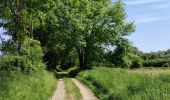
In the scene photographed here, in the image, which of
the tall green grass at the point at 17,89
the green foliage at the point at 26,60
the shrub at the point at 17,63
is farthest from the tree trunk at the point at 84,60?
the tall green grass at the point at 17,89

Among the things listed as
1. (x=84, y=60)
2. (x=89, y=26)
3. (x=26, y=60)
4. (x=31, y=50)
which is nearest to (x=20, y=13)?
(x=31, y=50)

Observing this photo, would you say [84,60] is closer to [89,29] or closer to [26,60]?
[89,29]

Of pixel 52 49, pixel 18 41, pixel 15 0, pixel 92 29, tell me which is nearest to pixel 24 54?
pixel 18 41

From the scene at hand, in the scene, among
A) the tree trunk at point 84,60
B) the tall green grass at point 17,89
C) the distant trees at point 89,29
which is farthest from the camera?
the tree trunk at point 84,60

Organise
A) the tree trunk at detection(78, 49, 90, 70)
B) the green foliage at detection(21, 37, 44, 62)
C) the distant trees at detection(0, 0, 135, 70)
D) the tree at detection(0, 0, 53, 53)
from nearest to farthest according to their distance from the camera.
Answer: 1. the tree at detection(0, 0, 53, 53)
2. the green foliage at detection(21, 37, 44, 62)
3. the distant trees at detection(0, 0, 135, 70)
4. the tree trunk at detection(78, 49, 90, 70)

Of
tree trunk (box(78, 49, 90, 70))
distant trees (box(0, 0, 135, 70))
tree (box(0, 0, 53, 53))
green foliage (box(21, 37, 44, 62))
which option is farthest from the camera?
tree trunk (box(78, 49, 90, 70))

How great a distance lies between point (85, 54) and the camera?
7131 cm

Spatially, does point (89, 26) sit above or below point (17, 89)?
above

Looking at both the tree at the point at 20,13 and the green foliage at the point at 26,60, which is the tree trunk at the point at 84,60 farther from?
the tree at the point at 20,13

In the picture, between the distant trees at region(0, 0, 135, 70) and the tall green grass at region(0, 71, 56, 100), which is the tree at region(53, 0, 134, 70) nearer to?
the distant trees at region(0, 0, 135, 70)

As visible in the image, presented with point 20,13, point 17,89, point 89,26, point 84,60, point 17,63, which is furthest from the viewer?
point 84,60

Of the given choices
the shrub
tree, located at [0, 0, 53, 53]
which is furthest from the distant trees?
the shrub

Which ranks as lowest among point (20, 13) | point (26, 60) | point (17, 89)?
point (17, 89)

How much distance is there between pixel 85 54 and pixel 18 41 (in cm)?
2897
